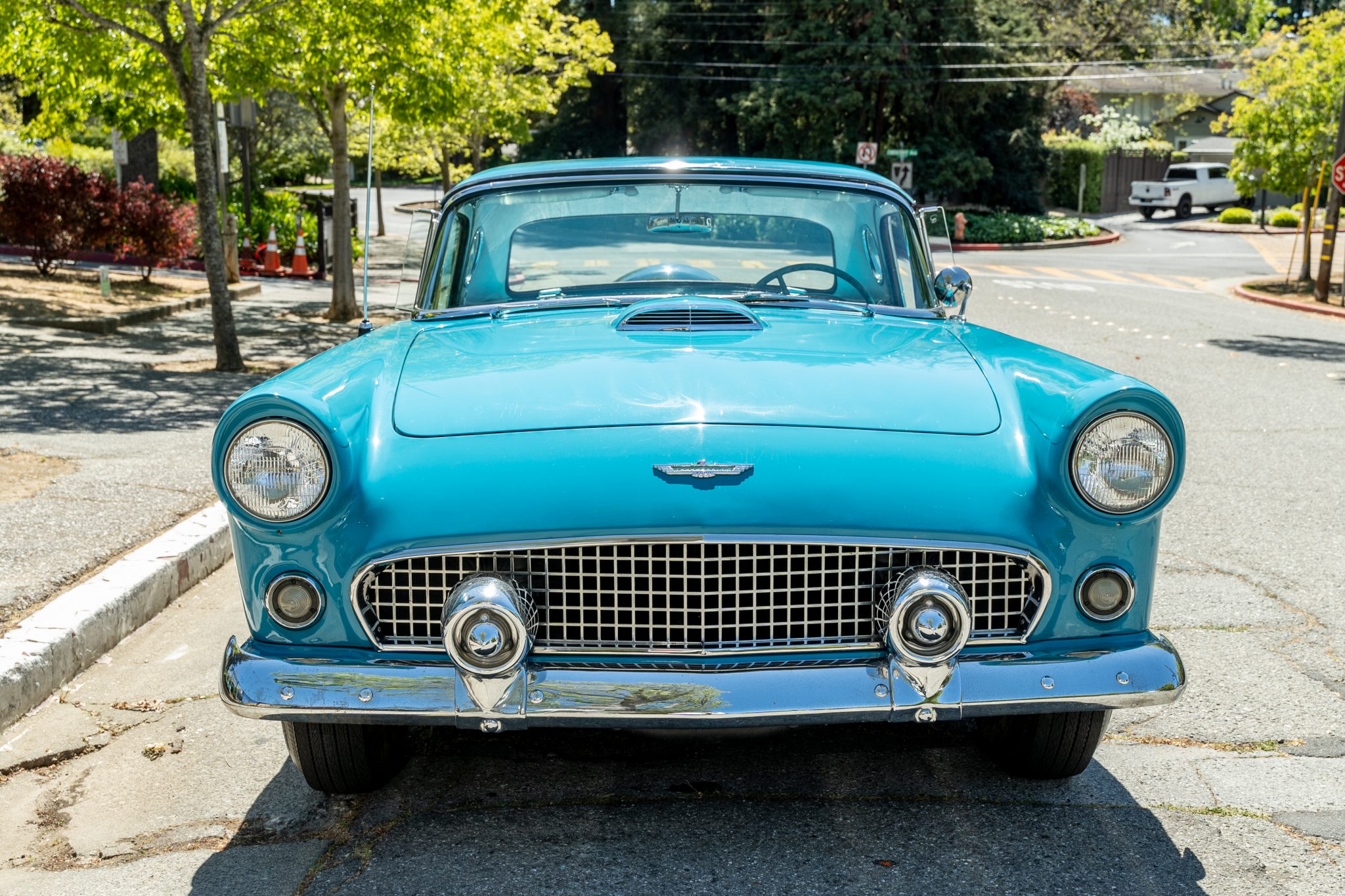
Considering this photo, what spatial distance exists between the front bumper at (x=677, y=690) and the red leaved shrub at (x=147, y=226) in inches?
644

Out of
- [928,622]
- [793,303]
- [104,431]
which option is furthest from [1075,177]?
[928,622]

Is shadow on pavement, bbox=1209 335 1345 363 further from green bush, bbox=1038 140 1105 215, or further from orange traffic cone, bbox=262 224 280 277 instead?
green bush, bbox=1038 140 1105 215

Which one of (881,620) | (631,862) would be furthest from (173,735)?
(881,620)

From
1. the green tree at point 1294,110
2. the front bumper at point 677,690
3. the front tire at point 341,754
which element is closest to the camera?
the front bumper at point 677,690

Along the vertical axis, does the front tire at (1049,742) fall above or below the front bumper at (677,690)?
below

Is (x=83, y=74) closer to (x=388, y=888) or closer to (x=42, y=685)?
(x=42, y=685)

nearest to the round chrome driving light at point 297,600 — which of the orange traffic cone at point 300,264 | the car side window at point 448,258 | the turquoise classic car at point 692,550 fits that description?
the turquoise classic car at point 692,550

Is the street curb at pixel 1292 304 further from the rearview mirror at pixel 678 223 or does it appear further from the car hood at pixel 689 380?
the car hood at pixel 689 380

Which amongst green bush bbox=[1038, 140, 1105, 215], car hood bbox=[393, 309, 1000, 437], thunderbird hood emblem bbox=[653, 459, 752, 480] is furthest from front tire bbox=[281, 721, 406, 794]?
green bush bbox=[1038, 140, 1105, 215]

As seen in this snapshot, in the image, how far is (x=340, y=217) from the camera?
16422 millimetres

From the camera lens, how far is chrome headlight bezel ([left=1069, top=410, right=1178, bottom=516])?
319cm

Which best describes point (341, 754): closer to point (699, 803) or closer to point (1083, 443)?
point (699, 803)

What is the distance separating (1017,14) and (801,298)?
4004cm

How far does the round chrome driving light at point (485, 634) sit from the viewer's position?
2939mm
